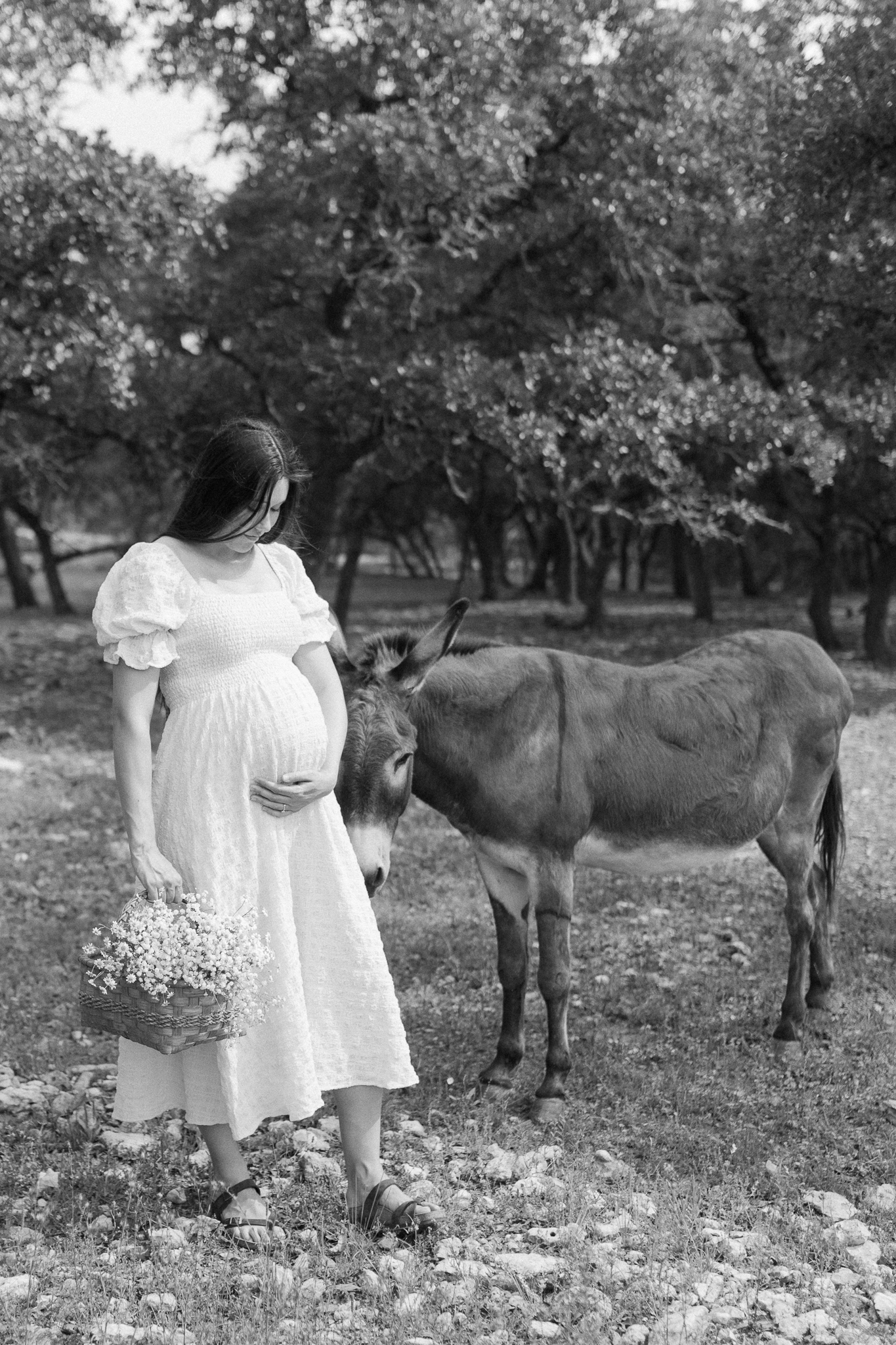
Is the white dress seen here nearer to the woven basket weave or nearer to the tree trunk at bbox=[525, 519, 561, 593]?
the woven basket weave

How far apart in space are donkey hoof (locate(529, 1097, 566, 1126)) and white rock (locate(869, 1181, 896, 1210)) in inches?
52.0

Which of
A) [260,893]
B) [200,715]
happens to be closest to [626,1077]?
[260,893]

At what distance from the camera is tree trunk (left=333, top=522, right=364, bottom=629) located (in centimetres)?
2678

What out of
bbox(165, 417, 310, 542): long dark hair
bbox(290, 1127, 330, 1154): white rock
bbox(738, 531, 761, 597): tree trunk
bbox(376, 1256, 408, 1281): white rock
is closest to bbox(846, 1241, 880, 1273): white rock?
bbox(376, 1256, 408, 1281): white rock

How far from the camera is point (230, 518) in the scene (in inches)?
161

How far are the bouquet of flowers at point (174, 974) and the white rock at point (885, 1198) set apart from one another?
8.29 feet

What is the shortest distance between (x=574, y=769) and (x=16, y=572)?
3288 centimetres

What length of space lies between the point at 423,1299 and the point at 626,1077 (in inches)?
85.0

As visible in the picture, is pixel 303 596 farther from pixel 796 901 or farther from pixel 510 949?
pixel 796 901

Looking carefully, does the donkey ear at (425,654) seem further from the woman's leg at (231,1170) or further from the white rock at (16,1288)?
the white rock at (16,1288)

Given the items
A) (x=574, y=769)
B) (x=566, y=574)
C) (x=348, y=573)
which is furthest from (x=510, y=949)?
(x=566, y=574)

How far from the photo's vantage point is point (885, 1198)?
4707 mm

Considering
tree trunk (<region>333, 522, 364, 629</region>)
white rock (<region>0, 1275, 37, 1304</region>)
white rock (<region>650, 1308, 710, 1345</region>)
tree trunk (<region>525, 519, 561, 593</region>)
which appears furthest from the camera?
tree trunk (<region>525, 519, 561, 593</region>)

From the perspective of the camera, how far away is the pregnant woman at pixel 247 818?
3.96m
